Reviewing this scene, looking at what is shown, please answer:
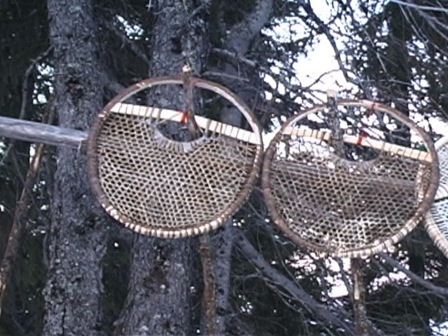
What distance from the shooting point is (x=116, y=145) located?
2568mm

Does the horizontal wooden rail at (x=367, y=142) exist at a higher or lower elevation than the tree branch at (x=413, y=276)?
higher

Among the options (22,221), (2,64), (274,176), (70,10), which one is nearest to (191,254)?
(22,221)

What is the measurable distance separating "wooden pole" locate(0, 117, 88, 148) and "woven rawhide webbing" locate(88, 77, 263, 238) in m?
0.15

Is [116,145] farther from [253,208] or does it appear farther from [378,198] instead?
[253,208]

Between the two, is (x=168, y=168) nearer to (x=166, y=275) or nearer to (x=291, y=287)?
(x=166, y=275)

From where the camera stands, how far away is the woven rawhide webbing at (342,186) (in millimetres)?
2537

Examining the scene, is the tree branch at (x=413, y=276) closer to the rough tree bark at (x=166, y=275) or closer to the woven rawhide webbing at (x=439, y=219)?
the rough tree bark at (x=166, y=275)

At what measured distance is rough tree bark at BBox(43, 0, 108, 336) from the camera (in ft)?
10.9

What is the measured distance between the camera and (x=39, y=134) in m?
2.70

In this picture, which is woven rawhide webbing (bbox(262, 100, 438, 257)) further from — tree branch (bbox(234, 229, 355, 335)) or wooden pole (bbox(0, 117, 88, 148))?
tree branch (bbox(234, 229, 355, 335))

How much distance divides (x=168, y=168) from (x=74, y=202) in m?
0.94

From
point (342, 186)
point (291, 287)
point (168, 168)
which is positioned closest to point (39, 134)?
point (168, 168)

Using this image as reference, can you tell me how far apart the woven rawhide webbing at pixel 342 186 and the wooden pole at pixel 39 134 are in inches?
24.1

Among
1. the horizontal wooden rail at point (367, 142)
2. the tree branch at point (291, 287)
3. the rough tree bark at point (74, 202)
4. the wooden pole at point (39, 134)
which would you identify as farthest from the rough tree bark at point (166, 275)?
the tree branch at point (291, 287)
